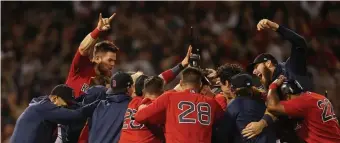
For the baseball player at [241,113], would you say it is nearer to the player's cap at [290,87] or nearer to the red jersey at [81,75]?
the player's cap at [290,87]

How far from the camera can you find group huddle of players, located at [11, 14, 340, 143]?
6996 mm

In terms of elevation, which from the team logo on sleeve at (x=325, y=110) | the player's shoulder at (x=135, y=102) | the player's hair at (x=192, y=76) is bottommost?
the team logo on sleeve at (x=325, y=110)

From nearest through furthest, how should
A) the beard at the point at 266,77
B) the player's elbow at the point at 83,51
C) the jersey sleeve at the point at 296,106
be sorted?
the jersey sleeve at the point at 296,106, the beard at the point at 266,77, the player's elbow at the point at 83,51

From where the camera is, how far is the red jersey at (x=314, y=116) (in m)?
7.24

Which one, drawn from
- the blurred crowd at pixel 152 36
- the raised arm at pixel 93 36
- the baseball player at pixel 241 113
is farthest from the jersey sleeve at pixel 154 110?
the blurred crowd at pixel 152 36

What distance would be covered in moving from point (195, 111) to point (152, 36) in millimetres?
6016

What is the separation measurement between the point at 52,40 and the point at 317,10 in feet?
14.5

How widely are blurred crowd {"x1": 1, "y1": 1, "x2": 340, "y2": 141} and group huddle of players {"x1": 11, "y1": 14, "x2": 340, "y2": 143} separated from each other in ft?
13.5

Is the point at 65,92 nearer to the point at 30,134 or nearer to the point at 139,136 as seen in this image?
the point at 30,134

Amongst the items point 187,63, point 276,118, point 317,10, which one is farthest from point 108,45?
point 317,10

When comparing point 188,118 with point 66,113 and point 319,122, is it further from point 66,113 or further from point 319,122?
point 66,113

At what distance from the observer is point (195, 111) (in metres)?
6.96

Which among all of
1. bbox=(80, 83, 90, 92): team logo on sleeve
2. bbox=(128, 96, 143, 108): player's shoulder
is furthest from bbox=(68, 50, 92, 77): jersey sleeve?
bbox=(128, 96, 143, 108): player's shoulder

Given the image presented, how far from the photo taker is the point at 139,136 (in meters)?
7.23
